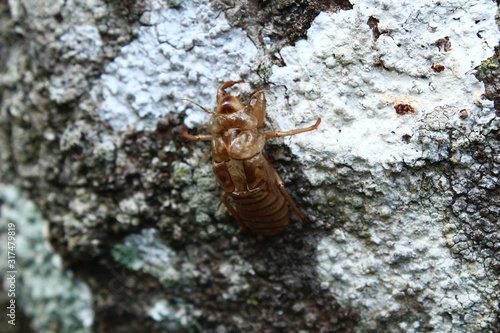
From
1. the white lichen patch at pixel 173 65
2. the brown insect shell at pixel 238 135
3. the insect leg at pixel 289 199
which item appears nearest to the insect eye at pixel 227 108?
the brown insect shell at pixel 238 135

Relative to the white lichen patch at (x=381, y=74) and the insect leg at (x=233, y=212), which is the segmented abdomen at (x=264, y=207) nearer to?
the insect leg at (x=233, y=212)

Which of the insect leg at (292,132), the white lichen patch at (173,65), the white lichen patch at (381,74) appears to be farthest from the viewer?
the white lichen patch at (173,65)

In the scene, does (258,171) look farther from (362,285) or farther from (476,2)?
(476,2)

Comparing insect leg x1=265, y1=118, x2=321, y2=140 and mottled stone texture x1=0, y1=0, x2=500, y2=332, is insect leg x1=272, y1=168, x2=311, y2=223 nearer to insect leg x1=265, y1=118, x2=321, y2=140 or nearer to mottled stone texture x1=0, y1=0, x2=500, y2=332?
mottled stone texture x1=0, y1=0, x2=500, y2=332

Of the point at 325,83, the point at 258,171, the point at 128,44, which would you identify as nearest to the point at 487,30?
the point at 325,83

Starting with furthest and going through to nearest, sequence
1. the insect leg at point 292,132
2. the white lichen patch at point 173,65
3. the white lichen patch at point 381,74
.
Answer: the white lichen patch at point 173,65, the insect leg at point 292,132, the white lichen patch at point 381,74

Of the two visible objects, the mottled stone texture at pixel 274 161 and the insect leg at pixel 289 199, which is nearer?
the mottled stone texture at pixel 274 161

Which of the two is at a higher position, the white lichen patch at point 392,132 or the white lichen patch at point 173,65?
the white lichen patch at point 173,65

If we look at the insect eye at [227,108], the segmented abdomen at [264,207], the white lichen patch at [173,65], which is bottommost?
the segmented abdomen at [264,207]
